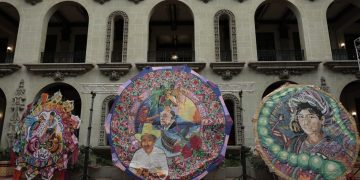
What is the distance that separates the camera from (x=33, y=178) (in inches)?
695

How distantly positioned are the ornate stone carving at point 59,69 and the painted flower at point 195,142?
9578 millimetres

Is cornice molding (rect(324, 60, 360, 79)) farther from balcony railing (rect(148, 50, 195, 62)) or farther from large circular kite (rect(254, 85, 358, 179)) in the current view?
balcony railing (rect(148, 50, 195, 62))

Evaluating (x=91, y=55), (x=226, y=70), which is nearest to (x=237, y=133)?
(x=226, y=70)

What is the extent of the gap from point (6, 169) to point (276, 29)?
70.9 feet

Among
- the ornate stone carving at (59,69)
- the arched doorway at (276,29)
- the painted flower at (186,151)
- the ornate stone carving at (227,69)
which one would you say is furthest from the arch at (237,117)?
the ornate stone carving at (59,69)

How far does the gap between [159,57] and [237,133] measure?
910 centimetres

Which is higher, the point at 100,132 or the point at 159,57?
the point at 159,57

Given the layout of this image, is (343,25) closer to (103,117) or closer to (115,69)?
(115,69)

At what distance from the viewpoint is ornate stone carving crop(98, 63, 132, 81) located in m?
21.9

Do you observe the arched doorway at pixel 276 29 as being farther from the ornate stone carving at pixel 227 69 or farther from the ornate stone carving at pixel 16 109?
the ornate stone carving at pixel 16 109

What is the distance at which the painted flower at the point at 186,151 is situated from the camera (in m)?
15.7

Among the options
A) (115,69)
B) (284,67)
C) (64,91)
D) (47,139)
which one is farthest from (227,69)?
(64,91)

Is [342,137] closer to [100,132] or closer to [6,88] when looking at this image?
[100,132]

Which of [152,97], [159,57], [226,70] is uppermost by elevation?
[159,57]
